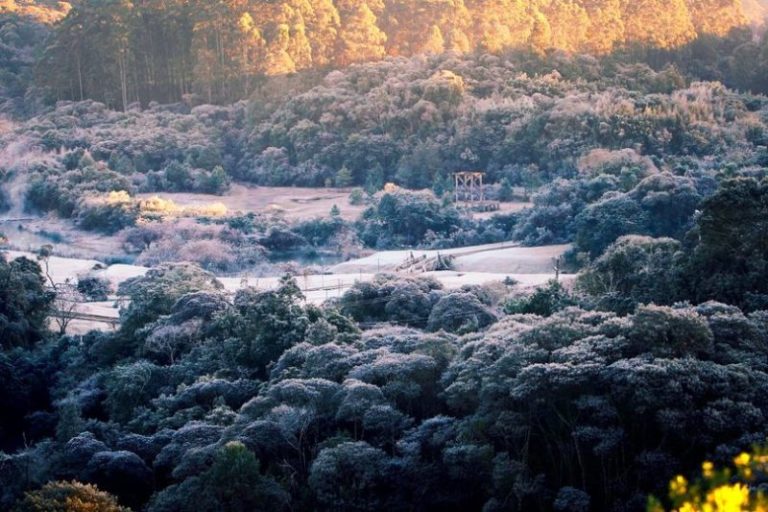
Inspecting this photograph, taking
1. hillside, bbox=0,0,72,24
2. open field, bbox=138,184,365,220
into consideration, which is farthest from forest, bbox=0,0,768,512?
open field, bbox=138,184,365,220

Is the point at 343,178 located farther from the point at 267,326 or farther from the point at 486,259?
the point at 267,326

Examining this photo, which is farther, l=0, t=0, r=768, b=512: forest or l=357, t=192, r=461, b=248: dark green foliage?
l=357, t=192, r=461, b=248: dark green foliage

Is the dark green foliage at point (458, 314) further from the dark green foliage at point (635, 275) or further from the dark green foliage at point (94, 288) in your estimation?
the dark green foliage at point (94, 288)

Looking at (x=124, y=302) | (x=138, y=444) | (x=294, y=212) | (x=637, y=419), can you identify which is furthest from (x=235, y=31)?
(x=637, y=419)

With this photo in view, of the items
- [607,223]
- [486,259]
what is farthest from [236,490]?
[486,259]

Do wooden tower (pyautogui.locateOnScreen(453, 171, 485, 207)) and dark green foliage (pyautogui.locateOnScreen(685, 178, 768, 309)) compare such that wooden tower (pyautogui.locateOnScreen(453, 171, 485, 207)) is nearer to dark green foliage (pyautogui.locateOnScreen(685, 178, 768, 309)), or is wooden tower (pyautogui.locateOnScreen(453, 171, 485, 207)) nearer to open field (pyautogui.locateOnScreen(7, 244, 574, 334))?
open field (pyautogui.locateOnScreen(7, 244, 574, 334))
